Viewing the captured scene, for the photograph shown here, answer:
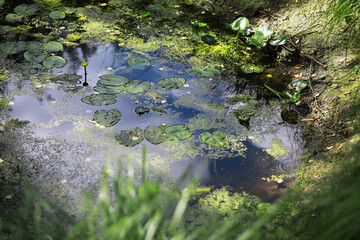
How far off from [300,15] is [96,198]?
2.40 metres

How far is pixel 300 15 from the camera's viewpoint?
3098mm

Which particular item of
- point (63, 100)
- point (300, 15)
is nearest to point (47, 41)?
point (63, 100)

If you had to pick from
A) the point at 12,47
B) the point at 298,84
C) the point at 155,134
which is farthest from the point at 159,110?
the point at 12,47

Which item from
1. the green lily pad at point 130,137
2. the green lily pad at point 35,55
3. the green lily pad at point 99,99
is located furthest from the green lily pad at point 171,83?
the green lily pad at point 35,55

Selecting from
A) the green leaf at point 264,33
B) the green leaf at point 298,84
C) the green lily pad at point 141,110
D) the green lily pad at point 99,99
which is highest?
the green leaf at point 264,33

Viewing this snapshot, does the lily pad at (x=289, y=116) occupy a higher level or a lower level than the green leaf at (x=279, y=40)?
lower

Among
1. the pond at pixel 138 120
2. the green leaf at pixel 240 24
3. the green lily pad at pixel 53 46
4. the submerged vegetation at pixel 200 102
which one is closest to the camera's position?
the submerged vegetation at pixel 200 102

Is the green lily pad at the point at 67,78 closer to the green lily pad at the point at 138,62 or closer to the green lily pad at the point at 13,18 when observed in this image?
the green lily pad at the point at 138,62

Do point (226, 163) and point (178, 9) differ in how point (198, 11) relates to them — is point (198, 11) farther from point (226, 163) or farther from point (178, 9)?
point (226, 163)

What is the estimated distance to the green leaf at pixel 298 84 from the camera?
253 cm

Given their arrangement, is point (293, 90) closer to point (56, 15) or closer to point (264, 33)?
point (264, 33)

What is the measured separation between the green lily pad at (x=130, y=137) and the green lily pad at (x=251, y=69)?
1112 millimetres

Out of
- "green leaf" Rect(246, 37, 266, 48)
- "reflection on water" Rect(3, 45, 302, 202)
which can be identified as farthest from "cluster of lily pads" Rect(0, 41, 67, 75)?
"green leaf" Rect(246, 37, 266, 48)

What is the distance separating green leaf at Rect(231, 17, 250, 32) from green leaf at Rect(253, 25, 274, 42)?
21 centimetres
